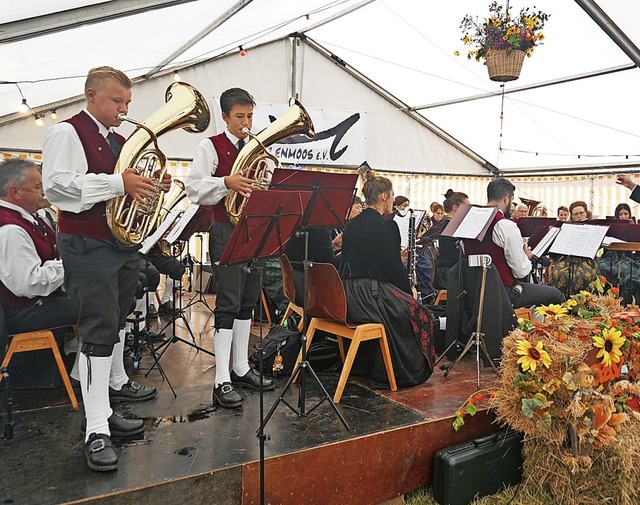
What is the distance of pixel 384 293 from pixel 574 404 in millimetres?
1370

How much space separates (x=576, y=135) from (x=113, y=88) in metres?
10.1

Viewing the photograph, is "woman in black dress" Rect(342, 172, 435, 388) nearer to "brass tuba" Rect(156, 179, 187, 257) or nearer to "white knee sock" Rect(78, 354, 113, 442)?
"white knee sock" Rect(78, 354, 113, 442)

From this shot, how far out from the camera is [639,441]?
2.71 metres

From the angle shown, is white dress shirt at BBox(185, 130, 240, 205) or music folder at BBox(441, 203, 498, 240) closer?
white dress shirt at BBox(185, 130, 240, 205)

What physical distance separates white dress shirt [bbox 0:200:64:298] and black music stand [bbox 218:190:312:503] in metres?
1.14

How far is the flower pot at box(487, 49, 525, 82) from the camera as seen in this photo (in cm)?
659

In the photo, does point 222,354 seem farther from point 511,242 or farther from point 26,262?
point 511,242

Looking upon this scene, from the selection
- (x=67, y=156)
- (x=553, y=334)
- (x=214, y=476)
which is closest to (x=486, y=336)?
(x=553, y=334)

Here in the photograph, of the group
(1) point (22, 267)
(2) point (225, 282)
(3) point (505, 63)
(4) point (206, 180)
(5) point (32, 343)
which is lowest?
(5) point (32, 343)

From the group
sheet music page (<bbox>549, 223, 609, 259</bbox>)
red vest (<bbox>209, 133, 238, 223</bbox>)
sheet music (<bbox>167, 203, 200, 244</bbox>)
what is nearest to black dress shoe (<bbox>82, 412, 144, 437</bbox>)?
red vest (<bbox>209, 133, 238, 223</bbox>)

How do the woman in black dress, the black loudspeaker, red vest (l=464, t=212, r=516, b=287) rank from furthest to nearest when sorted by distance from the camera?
1. red vest (l=464, t=212, r=516, b=287)
2. the woman in black dress
3. the black loudspeaker

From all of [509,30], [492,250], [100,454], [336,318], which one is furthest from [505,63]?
[100,454]

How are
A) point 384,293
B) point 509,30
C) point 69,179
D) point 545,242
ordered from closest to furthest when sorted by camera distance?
point 69,179 < point 384,293 < point 545,242 < point 509,30

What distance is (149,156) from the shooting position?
2.52 m
